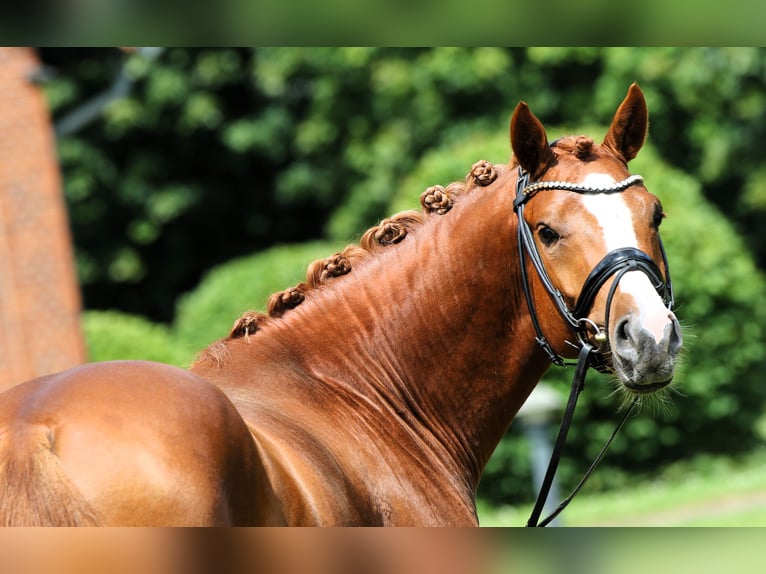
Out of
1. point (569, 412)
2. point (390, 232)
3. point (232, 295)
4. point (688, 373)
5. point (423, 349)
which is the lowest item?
point (688, 373)

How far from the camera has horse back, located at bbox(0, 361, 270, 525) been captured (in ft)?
7.09

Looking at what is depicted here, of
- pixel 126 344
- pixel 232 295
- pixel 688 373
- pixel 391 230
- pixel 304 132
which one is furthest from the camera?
pixel 304 132

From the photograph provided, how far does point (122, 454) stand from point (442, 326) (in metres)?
1.70

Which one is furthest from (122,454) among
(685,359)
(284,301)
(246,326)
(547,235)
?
(685,359)

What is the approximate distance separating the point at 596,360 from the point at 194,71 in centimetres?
1771

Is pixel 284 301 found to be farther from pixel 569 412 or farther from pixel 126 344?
pixel 126 344

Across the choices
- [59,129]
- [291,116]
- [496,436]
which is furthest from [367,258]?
[291,116]

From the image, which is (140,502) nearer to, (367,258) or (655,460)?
(367,258)

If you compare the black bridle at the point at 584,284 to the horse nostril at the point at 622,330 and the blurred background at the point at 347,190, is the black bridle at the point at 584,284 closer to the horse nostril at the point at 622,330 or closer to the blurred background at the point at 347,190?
the horse nostril at the point at 622,330

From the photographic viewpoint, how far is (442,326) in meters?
3.68

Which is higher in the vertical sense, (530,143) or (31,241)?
(31,241)

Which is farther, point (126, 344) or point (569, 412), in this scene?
point (126, 344)

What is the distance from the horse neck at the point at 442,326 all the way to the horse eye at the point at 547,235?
0.56 feet

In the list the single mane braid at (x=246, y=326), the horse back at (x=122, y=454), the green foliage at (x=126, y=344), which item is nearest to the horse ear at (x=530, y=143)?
the single mane braid at (x=246, y=326)
